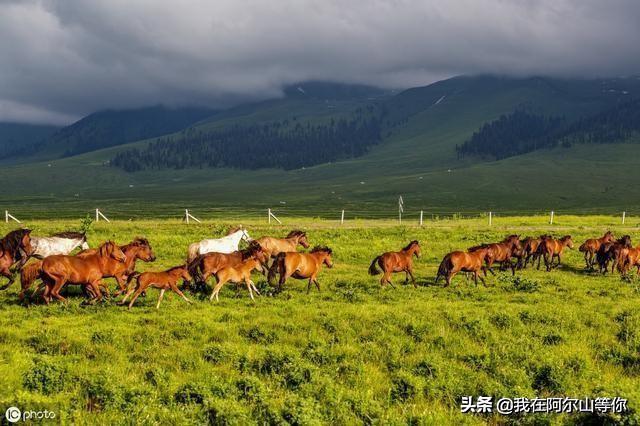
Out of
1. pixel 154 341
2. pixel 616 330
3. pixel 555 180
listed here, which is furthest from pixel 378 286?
pixel 555 180

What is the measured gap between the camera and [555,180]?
18450 centimetres

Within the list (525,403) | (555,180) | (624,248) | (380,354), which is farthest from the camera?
(555,180)

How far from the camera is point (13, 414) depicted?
28.7ft

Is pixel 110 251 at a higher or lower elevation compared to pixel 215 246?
higher

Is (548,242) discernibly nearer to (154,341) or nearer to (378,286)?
(378,286)

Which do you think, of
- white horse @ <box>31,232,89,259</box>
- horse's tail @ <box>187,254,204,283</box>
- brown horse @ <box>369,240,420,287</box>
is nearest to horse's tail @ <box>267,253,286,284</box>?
horse's tail @ <box>187,254,204,283</box>

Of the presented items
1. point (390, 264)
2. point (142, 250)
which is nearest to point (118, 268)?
point (142, 250)

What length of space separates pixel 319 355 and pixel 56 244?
14941 mm

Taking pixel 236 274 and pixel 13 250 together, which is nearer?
pixel 236 274

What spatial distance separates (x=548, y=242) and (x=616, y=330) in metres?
11.2

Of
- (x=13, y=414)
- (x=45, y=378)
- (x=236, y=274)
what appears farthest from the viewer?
(x=236, y=274)

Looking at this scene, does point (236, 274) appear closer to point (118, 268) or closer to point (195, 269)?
point (195, 269)

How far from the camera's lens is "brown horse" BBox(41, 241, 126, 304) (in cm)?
1539

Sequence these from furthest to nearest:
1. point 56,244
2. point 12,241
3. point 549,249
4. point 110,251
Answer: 1. point 549,249
2. point 56,244
3. point 12,241
4. point 110,251
